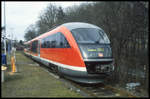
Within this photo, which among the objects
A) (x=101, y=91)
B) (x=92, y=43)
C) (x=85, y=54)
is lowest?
(x=101, y=91)

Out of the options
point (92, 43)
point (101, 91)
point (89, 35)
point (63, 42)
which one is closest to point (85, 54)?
point (92, 43)

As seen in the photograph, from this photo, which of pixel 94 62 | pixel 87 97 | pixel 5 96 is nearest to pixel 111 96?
pixel 87 97

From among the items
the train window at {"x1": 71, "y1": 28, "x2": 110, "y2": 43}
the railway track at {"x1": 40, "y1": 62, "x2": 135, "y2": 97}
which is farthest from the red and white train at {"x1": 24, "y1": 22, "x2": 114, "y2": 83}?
the railway track at {"x1": 40, "y1": 62, "x2": 135, "y2": 97}

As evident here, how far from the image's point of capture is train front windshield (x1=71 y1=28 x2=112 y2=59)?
25.4ft

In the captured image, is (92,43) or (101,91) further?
(92,43)

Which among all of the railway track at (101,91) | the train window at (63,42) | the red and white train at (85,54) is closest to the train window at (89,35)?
the red and white train at (85,54)

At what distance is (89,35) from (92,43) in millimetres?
609

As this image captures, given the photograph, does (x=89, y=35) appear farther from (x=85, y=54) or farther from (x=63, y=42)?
(x=63, y=42)

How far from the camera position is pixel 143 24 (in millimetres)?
8234

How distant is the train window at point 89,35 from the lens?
834 centimetres

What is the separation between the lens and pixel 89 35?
28.1ft

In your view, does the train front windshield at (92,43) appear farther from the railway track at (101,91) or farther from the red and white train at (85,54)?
the railway track at (101,91)

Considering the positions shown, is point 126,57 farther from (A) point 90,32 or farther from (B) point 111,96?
(B) point 111,96

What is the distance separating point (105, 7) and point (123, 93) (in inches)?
180
